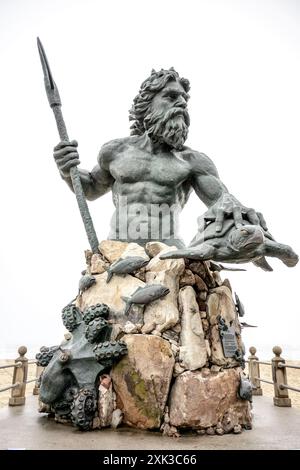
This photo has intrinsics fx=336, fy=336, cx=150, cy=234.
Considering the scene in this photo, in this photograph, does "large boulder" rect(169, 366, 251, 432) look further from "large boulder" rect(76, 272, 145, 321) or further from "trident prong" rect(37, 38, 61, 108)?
"trident prong" rect(37, 38, 61, 108)

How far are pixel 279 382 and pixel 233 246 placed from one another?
109 inches

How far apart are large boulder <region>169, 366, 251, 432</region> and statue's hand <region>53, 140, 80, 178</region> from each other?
8.32 feet

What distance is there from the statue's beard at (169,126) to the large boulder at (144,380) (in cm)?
215

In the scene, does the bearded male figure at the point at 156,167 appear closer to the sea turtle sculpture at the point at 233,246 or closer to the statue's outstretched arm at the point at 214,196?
the statue's outstretched arm at the point at 214,196

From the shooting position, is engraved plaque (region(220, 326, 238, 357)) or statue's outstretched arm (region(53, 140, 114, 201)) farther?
statue's outstretched arm (region(53, 140, 114, 201))

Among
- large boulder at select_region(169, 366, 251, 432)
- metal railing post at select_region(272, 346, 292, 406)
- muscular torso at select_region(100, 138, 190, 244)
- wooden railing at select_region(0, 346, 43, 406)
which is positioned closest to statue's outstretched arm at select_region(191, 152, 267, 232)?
muscular torso at select_region(100, 138, 190, 244)

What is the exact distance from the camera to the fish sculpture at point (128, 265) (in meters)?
3.26

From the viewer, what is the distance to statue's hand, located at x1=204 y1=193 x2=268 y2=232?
10.5 ft

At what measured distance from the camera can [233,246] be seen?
9.84ft

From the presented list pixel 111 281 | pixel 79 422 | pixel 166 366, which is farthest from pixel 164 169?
pixel 79 422

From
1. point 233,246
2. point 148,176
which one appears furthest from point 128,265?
point 148,176

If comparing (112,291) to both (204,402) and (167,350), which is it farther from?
(204,402)
